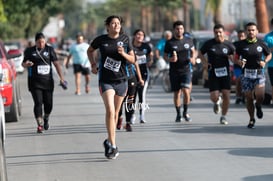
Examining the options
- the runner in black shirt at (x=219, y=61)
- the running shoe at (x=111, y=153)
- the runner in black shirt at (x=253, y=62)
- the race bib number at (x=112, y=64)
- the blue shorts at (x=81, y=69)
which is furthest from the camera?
the blue shorts at (x=81, y=69)

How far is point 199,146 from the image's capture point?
13.5m

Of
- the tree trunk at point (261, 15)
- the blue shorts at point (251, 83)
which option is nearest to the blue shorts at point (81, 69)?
the tree trunk at point (261, 15)

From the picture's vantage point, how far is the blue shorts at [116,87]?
41.5 ft

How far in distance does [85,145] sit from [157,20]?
2884 inches

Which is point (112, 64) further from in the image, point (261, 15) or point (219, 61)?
point (261, 15)

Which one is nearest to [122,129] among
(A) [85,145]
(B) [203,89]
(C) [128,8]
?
(A) [85,145]

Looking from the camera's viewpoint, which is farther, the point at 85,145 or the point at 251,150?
the point at 85,145

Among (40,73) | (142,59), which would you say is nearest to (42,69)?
(40,73)

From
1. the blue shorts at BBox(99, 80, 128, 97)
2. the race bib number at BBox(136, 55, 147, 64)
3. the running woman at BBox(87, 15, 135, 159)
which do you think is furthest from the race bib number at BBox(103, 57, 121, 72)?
the race bib number at BBox(136, 55, 147, 64)

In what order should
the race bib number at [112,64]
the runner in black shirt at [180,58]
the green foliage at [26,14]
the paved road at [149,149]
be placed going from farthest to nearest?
the green foliage at [26,14] < the runner in black shirt at [180,58] < the race bib number at [112,64] < the paved road at [149,149]

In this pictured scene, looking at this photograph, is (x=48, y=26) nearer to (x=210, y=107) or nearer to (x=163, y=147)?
(x=210, y=107)

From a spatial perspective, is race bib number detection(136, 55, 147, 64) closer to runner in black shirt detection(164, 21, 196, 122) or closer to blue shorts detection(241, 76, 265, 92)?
runner in black shirt detection(164, 21, 196, 122)

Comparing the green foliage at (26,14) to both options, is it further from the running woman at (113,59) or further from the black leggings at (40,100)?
the running woman at (113,59)

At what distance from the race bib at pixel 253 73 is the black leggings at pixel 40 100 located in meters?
3.59
